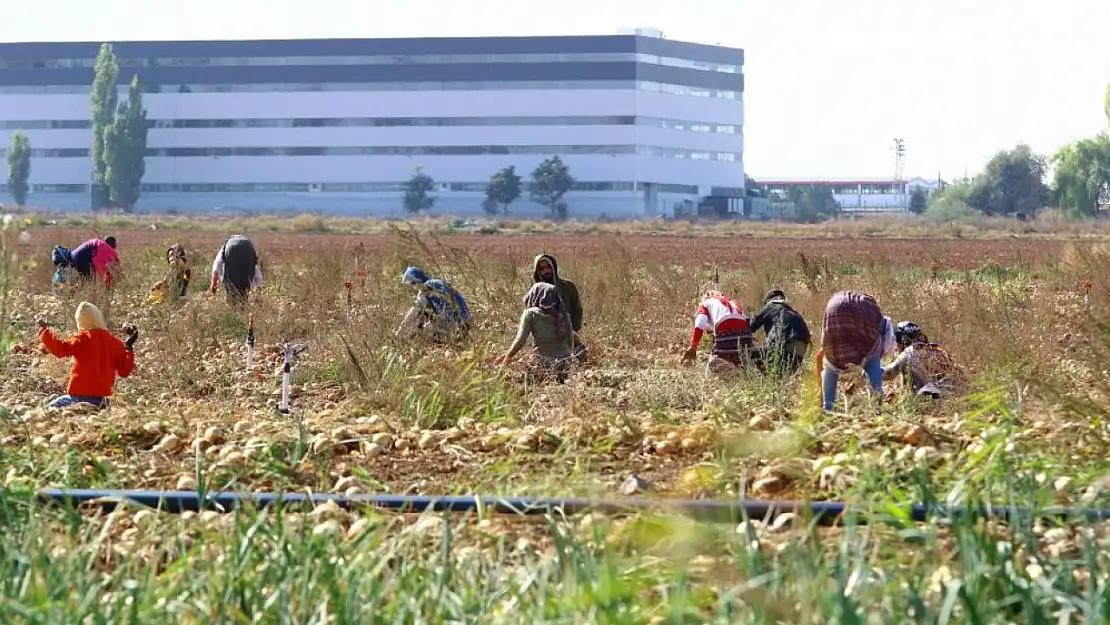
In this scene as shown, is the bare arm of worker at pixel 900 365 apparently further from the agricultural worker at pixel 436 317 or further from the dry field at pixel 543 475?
the agricultural worker at pixel 436 317

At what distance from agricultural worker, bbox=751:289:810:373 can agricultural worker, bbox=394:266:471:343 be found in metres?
2.12

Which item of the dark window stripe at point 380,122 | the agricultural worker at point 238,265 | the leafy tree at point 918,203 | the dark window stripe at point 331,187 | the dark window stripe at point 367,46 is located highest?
the dark window stripe at point 367,46

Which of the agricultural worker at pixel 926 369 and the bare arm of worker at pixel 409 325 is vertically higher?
the bare arm of worker at pixel 409 325

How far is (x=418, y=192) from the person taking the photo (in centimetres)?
9788

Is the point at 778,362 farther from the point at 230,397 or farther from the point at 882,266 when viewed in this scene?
the point at 882,266

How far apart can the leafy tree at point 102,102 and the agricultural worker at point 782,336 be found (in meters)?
89.6

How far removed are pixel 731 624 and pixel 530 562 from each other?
96 cm

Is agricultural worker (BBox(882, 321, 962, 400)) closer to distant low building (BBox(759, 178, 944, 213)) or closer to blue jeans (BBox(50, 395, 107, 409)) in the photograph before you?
blue jeans (BBox(50, 395, 107, 409))

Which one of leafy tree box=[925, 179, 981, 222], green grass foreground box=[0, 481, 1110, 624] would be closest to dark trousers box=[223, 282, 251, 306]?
green grass foreground box=[0, 481, 1110, 624]

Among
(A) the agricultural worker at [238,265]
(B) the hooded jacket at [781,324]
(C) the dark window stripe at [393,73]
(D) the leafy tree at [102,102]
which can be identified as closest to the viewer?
(B) the hooded jacket at [781,324]

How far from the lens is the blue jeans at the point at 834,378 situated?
10.0 meters

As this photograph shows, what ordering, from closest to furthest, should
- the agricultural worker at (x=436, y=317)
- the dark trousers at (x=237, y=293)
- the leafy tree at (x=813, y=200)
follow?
the agricultural worker at (x=436, y=317), the dark trousers at (x=237, y=293), the leafy tree at (x=813, y=200)

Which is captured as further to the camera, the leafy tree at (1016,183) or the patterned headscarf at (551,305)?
the leafy tree at (1016,183)

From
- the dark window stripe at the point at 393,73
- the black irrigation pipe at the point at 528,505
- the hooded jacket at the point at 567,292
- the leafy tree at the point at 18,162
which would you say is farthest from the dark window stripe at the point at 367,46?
the black irrigation pipe at the point at 528,505
